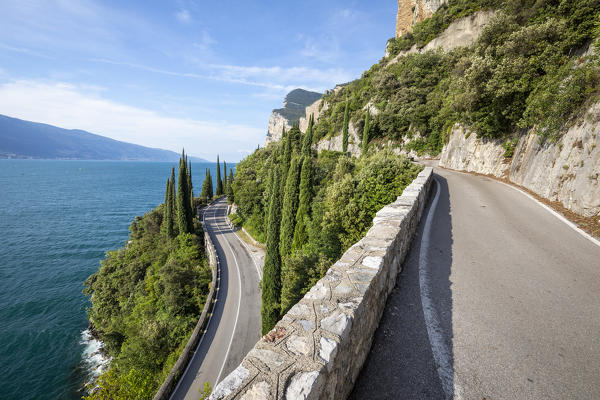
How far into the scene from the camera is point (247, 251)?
113 feet

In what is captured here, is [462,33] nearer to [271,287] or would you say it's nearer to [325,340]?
[271,287]

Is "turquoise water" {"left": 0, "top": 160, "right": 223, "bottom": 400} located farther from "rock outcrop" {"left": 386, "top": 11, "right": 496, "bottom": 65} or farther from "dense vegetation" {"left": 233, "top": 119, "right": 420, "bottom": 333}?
"rock outcrop" {"left": 386, "top": 11, "right": 496, "bottom": 65}

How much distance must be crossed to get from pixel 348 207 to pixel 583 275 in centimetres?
794

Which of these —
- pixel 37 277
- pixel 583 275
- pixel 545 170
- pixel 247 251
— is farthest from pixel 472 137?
pixel 37 277

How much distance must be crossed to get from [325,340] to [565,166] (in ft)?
43.0

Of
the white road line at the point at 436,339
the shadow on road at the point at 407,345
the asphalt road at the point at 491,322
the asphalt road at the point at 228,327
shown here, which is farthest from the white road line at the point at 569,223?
the asphalt road at the point at 228,327

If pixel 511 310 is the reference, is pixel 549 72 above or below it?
above

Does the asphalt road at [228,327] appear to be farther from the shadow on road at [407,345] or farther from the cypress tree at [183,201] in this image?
the shadow on road at [407,345]

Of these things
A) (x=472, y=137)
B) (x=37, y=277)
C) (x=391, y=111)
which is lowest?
(x=37, y=277)

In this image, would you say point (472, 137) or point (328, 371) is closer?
point (328, 371)

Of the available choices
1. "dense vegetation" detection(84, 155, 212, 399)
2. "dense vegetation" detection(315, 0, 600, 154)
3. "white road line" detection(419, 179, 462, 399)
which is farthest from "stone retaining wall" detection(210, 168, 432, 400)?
"dense vegetation" detection(84, 155, 212, 399)

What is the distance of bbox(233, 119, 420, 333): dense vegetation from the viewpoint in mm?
11692

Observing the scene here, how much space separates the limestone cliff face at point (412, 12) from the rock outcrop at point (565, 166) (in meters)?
53.9

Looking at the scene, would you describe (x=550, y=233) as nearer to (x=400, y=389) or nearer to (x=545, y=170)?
(x=545, y=170)
